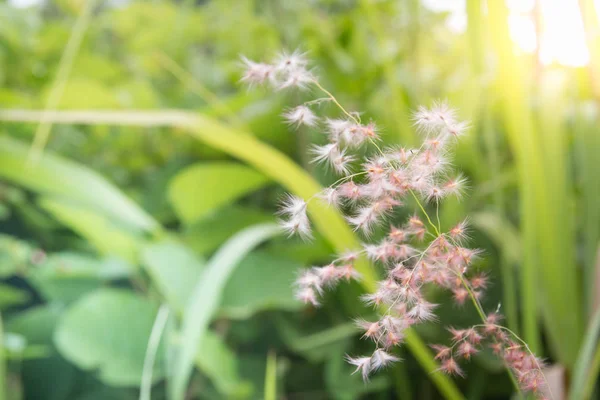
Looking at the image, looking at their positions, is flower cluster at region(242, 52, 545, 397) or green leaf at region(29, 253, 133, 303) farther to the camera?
green leaf at region(29, 253, 133, 303)

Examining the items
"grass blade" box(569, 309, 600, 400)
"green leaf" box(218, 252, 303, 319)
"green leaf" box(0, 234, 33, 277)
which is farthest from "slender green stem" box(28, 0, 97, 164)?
"grass blade" box(569, 309, 600, 400)

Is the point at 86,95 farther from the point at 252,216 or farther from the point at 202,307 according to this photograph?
the point at 202,307

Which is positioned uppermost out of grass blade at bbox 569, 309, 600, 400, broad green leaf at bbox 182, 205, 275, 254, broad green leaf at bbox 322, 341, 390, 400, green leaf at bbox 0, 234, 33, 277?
broad green leaf at bbox 182, 205, 275, 254

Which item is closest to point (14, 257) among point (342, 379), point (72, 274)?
point (72, 274)

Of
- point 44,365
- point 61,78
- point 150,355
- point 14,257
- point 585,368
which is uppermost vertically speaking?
point 61,78

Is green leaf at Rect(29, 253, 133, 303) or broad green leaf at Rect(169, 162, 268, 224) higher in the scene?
broad green leaf at Rect(169, 162, 268, 224)

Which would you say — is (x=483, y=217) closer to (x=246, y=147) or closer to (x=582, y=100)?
(x=582, y=100)

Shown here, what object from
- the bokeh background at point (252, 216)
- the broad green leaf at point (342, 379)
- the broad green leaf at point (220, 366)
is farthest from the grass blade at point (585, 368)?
the broad green leaf at point (220, 366)

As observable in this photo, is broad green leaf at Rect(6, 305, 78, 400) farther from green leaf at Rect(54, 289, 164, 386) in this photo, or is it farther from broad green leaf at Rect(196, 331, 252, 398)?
broad green leaf at Rect(196, 331, 252, 398)
